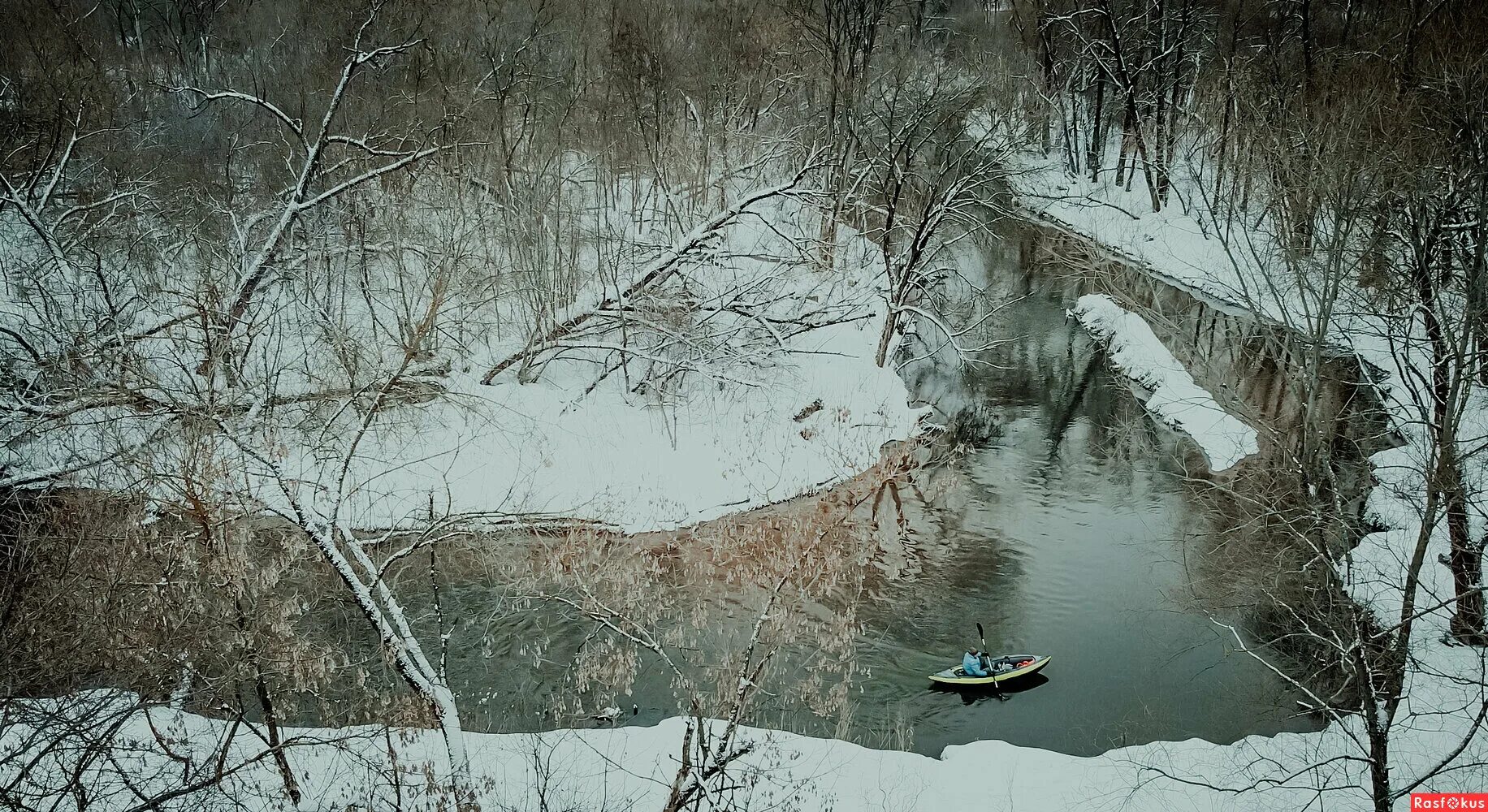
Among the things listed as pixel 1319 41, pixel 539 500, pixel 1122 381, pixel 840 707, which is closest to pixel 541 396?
pixel 539 500

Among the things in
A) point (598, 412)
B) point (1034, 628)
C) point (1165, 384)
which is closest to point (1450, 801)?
point (1034, 628)

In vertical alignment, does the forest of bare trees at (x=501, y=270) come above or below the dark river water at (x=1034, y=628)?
above

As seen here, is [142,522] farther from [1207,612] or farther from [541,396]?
[1207,612]

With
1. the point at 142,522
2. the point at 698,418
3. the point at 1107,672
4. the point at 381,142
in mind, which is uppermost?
the point at 381,142

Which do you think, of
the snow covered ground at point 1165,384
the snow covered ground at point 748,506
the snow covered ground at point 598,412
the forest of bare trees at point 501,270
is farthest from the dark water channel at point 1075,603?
the snow covered ground at point 598,412

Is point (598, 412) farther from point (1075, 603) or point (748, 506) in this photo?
point (1075, 603)

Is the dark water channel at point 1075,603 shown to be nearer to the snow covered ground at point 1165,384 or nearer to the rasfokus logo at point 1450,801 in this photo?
the snow covered ground at point 1165,384
